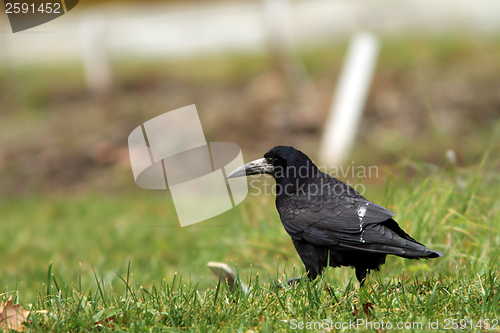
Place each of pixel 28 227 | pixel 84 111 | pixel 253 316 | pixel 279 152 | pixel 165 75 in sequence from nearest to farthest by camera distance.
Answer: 1. pixel 253 316
2. pixel 279 152
3. pixel 28 227
4. pixel 84 111
5. pixel 165 75

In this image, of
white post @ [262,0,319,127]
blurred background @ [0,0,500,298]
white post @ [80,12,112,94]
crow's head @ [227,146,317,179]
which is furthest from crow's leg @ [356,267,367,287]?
white post @ [80,12,112,94]

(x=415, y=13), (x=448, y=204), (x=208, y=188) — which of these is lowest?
(x=208, y=188)

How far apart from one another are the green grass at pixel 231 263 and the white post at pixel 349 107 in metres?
1.24

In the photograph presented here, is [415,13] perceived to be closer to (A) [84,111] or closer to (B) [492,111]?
(B) [492,111]

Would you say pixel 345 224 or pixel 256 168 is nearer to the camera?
pixel 345 224

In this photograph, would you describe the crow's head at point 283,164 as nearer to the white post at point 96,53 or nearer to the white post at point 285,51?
the white post at point 285,51

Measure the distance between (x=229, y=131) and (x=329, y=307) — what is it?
6.15 m

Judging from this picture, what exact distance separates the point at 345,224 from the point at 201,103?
7.45 metres

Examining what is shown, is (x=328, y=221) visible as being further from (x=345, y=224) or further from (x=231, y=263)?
(x=231, y=263)

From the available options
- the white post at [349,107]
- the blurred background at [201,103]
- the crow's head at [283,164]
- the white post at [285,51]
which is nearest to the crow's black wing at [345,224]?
the crow's head at [283,164]

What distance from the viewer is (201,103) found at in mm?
9453

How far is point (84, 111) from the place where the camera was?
996 cm

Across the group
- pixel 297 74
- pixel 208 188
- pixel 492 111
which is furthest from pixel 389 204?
pixel 297 74

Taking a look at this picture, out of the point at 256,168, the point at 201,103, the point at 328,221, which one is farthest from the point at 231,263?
the point at 201,103
